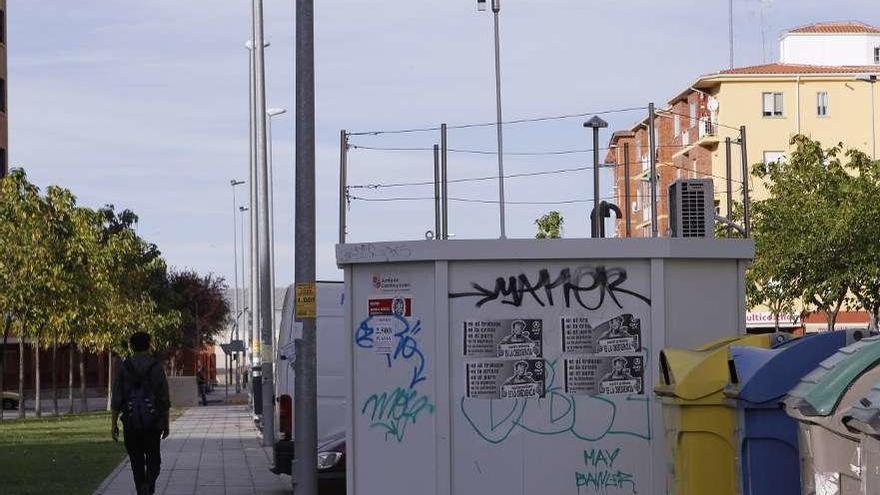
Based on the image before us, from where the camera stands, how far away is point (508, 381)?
36.2ft

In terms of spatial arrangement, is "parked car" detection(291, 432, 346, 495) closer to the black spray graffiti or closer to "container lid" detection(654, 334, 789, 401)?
the black spray graffiti

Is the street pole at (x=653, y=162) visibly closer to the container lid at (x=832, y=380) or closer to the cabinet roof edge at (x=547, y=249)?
the cabinet roof edge at (x=547, y=249)

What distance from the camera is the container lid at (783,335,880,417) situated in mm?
7980

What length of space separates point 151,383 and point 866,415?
31.4 ft

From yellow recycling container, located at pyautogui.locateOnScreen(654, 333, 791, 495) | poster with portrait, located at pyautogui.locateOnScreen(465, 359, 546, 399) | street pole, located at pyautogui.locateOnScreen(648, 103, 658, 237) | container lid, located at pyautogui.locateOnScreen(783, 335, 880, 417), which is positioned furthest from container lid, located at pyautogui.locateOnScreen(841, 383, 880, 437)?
street pole, located at pyautogui.locateOnScreen(648, 103, 658, 237)

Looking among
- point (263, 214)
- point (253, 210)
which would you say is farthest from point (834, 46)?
point (263, 214)

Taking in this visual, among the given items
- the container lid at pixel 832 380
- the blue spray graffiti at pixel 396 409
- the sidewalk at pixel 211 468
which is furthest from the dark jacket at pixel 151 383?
Answer: the container lid at pixel 832 380

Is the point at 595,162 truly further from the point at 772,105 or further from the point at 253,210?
the point at 772,105

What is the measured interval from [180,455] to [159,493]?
25.0ft

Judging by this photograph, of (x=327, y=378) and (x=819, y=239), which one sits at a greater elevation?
(x=819, y=239)

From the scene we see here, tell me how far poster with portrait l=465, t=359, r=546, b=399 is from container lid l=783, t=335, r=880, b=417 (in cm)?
271

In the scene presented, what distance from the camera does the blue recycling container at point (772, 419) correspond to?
905cm

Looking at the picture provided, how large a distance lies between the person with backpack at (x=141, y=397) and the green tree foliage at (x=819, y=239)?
108ft

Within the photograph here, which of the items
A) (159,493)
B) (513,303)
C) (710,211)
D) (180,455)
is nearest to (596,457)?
(513,303)
